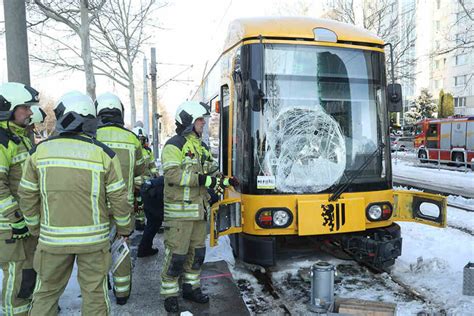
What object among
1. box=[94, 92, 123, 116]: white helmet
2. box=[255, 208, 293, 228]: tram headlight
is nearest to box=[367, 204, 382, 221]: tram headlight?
box=[255, 208, 293, 228]: tram headlight

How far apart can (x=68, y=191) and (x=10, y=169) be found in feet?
3.13

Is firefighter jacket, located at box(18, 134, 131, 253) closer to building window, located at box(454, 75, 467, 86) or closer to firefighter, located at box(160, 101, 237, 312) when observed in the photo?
firefighter, located at box(160, 101, 237, 312)

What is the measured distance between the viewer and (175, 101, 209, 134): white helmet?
4133mm

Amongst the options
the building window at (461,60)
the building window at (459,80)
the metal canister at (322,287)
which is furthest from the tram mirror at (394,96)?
the building window at (459,80)

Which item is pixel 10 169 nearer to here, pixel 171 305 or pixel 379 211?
pixel 171 305

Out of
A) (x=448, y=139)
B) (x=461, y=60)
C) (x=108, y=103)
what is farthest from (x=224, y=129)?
(x=461, y=60)

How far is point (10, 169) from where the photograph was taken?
354 centimetres

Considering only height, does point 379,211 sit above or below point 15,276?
above

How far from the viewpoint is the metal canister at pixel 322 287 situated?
13.0 feet

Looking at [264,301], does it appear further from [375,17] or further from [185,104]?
[375,17]

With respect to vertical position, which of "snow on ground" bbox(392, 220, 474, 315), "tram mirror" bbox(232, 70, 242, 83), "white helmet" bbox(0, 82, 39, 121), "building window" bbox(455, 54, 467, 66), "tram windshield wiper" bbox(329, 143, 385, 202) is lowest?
"snow on ground" bbox(392, 220, 474, 315)

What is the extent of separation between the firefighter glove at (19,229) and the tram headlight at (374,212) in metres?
3.55

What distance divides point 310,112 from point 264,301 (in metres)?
2.13

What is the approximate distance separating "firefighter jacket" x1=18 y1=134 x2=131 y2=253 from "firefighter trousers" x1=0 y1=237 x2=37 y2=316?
1.86 ft
